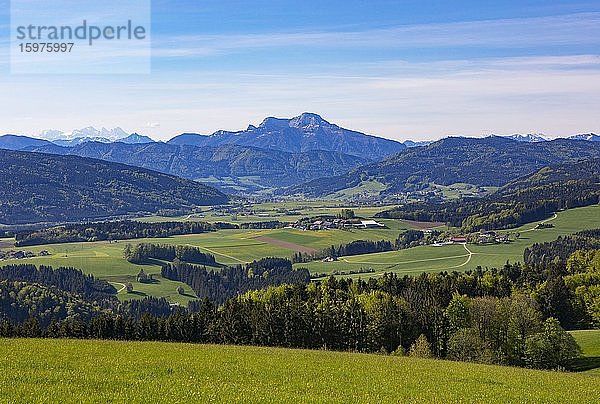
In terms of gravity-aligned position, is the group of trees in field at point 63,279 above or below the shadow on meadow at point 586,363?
below

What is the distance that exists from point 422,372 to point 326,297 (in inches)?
1577

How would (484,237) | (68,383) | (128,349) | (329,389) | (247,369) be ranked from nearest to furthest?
(68,383), (329,389), (247,369), (128,349), (484,237)

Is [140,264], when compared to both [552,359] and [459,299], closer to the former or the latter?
[459,299]

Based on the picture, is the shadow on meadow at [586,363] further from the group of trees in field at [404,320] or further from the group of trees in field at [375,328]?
the group of trees in field at [375,328]

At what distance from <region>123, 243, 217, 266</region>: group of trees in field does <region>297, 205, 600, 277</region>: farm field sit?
105 ft

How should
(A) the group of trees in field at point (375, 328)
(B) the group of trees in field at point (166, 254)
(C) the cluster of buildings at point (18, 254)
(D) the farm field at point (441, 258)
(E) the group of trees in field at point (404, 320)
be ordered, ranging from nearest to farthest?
(A) the group of trees in field at point (375, 328) → (E) the group of trees in field at point (404, 320) → (D) the farm field at point (441, 258) → (B) the group of trees in field at point (166, 254) → (C) the cluster of buildings at point (18, 254)

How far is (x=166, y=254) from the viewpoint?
18525 cm

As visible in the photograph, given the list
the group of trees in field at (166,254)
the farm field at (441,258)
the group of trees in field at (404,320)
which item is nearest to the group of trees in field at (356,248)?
the farm field at (441,258)

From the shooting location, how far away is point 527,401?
2736cm

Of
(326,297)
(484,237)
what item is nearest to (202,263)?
(484,237)

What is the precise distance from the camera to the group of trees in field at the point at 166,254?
17575 cm

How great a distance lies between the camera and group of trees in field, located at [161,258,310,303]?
142 metres

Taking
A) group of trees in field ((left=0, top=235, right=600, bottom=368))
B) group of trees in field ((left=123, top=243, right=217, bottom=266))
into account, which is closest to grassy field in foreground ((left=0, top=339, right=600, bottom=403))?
group of trees in field ((left=0, top=235, right=600, bottom=368))

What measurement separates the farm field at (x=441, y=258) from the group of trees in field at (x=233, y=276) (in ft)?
29.1
